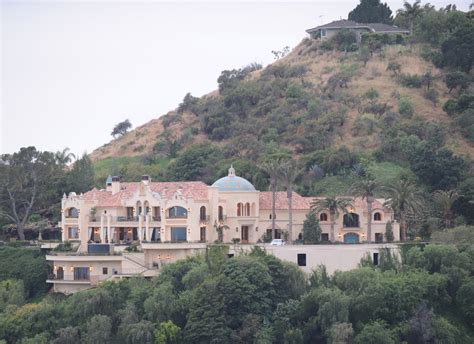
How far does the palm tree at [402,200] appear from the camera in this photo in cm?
8650

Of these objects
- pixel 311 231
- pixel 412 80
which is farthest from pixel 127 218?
pixel 412 80

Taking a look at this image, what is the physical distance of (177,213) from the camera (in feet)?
286

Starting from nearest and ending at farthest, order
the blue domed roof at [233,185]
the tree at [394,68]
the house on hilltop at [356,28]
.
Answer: the blue domed roof at [233,185] → the tree at [394,68] → the house on hilltop at [356,28]

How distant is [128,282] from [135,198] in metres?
9.69

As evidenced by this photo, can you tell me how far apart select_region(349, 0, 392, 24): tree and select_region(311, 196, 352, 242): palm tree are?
189 feet

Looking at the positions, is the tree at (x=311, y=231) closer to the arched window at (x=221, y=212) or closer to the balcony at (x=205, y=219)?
the arched window at (x=221, y=212)

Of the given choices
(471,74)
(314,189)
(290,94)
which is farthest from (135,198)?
(471,74)

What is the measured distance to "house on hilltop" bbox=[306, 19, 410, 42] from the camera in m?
138

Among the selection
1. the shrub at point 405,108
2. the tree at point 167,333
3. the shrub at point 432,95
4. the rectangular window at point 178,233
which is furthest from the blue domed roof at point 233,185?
the shrub at point 432,95

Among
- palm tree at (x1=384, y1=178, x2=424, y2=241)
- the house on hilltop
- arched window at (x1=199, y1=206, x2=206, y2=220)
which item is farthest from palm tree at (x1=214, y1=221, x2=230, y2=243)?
the house on hilltop

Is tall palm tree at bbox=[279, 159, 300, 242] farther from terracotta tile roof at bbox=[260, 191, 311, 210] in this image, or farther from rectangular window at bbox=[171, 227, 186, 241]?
rectangular window at bbox=[171, 227, 186, 241]

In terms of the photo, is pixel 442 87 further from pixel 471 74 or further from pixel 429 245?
pixel 429 245

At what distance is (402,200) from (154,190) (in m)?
19.1

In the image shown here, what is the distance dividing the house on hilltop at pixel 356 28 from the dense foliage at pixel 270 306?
60.0 m
